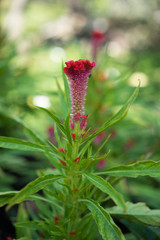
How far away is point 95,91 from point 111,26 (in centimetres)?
738

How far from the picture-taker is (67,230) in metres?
0.84

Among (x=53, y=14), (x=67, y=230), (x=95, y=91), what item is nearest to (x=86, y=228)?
(x=67, y=230)

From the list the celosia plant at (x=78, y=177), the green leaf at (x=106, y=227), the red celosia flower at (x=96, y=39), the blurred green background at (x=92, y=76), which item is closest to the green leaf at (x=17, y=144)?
the celosia plant at (x=78, y=177)

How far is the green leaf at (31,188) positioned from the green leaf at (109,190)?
0.11 m

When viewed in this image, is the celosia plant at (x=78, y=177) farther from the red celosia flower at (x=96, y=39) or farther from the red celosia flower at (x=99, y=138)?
the red celosia flower at (x=96, y=39)

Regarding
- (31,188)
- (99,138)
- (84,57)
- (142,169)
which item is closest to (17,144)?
(31,188)

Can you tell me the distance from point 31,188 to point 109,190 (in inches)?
7.8

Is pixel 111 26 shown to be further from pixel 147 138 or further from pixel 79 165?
pixel 79 165

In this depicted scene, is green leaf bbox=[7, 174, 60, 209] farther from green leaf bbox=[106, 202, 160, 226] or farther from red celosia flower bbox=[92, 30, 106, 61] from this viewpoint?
red celosia flower bbox=[92, 30, 106, 61]

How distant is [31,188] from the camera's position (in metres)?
0.65

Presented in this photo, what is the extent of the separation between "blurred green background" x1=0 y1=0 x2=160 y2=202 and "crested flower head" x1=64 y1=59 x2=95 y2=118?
0.11 meters

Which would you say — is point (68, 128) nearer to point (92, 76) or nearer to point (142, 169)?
point (142, 169)

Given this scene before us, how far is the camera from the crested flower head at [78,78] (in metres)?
0.66

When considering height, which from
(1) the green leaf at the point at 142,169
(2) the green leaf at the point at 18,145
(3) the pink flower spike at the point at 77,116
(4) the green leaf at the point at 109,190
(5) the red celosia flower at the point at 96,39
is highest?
(5) the red celosia flower at the point at 96,39
